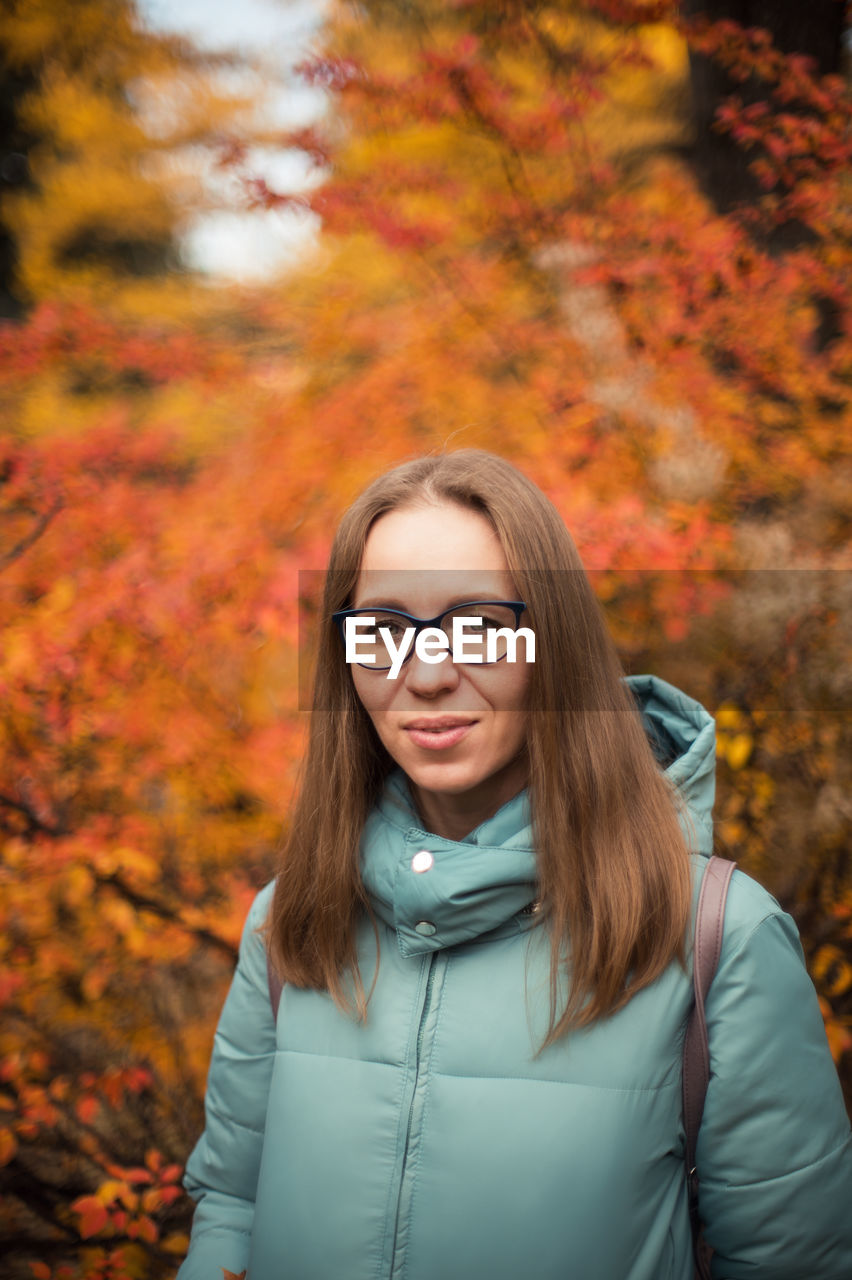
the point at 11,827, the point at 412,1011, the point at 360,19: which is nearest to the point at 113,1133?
the point at 11,827

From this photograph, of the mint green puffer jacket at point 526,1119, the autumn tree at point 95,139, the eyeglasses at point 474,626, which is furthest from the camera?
the autumn tree at point 95,139

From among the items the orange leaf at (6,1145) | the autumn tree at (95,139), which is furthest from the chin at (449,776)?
the autumn tree at (95,139)

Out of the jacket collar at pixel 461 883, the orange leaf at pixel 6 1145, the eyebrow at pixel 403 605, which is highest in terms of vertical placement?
the eyebrow at pixel 403 605

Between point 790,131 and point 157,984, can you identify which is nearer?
point 790,131

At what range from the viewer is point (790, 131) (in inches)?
121

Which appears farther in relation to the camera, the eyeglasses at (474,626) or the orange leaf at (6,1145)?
the orange leaf at (6,1145)

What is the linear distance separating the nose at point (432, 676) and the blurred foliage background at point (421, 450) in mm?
1330

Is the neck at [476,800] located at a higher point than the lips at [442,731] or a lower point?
lower

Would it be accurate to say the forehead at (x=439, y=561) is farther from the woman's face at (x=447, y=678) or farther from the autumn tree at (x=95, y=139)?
the autumn tree at (x=95, y=139)

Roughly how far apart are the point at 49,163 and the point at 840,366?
7.27 m

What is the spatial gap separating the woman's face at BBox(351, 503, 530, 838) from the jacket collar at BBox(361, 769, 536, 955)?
3.6 inches

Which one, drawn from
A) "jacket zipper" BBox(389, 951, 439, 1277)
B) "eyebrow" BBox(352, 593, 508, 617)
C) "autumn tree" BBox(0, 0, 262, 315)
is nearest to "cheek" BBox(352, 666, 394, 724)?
"eyebrow" BBox(352, 593, 508, 617)

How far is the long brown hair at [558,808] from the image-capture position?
1254 millimetres

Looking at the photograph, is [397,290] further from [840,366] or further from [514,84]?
[840,366]
